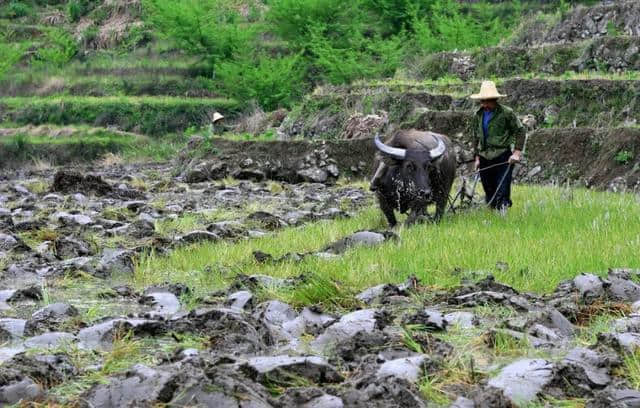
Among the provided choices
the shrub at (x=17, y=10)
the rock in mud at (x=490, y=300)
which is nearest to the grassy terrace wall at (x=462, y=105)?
the rock in mud at (x=490, y=300)

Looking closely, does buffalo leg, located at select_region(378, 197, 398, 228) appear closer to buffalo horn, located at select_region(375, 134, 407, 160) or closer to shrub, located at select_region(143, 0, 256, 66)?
buffalo horn, located at select_region(375, 134, 407, 160)

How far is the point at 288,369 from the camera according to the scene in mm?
3779

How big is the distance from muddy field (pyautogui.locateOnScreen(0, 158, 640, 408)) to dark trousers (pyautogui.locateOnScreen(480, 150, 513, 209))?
374 cm

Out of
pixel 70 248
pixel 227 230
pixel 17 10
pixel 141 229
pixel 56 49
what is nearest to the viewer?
pixel 70 248

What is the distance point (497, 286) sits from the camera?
5.69 meters

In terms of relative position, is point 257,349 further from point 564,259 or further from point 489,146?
point 489,146

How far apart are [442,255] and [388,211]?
11.2ft

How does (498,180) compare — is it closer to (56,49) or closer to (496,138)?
(496,138)

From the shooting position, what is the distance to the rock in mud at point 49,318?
4.88 metres

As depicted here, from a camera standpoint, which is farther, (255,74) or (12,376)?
(255,74)

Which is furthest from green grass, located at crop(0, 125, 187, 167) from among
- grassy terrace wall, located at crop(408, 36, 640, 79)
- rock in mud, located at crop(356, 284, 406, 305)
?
rock in mud, located at crop(356, 284, 406, 305)

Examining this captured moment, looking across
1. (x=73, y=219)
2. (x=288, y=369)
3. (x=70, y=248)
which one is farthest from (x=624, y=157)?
(x=288, y=369)

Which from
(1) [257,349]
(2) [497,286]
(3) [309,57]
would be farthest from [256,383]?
(3) [309,57]

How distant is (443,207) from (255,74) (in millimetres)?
25996
